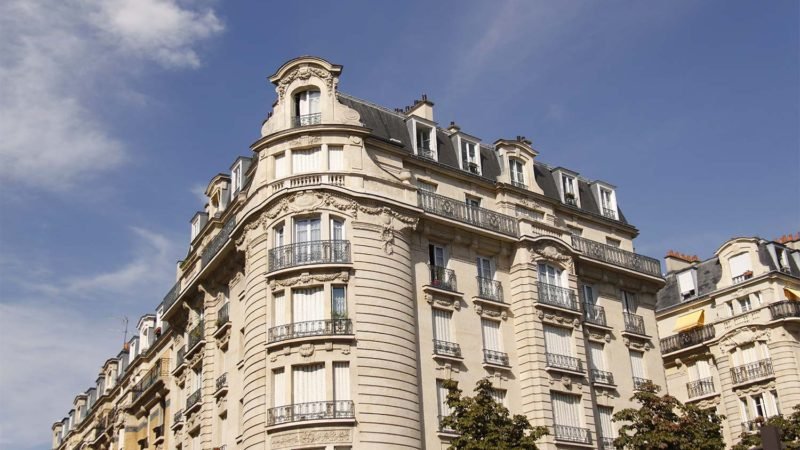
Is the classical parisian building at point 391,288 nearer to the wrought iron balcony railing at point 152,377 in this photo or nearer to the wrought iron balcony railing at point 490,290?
the wrought iron balcony railing at point 490,290

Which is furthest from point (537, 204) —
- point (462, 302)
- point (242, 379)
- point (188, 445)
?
point (188, 445)

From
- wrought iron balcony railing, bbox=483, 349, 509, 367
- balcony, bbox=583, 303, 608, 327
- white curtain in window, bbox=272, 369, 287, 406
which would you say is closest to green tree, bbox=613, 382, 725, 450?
wrought iron balcony railing, bbox=483, 349, 509, 367

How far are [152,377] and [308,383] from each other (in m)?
18.9

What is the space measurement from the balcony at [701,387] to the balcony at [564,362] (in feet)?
43.6

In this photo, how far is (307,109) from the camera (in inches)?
1254

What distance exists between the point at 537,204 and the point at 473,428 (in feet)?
41.7

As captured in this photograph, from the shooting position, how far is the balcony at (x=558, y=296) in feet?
109

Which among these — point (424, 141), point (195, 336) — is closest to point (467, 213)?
point (424, 141)

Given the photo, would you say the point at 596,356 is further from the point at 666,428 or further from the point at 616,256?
the point at 666,428

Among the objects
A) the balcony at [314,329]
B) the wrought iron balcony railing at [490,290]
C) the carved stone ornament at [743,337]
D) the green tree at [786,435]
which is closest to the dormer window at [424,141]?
the wrought iron balcony railing at [490,290]

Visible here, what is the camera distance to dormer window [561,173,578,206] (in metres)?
37.8

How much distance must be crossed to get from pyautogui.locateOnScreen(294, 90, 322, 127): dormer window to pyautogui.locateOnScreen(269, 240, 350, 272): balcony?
4.45 metres

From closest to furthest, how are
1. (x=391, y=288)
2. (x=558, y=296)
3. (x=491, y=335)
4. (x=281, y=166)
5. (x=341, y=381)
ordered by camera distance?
(x=341, y=381) < (x=391, y=288) < (x=281, y=166) < (x=491, y=335) < (x=558, y=296)

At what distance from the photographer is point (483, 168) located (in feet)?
117
